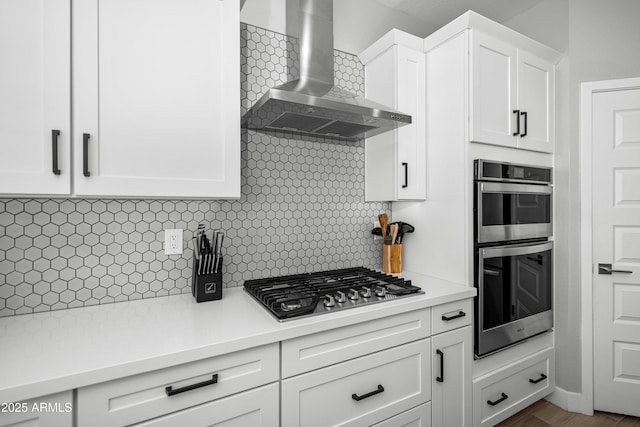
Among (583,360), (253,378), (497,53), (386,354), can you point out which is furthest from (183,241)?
(583,360)

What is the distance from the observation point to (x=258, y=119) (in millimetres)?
1664

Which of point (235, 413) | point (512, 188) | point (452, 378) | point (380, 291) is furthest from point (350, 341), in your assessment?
point (512, 188)

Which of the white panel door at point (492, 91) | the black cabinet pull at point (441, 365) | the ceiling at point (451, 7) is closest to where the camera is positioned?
the black cabinet pull at point (441, 365)

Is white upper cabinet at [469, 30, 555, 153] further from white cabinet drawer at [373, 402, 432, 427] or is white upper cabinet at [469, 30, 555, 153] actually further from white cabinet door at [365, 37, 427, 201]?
white cabinet drawer at [373, 402, 432, 427]

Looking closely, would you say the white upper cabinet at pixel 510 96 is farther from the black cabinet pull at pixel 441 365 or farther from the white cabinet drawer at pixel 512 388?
the white cabinet drawer at pixel 512 388

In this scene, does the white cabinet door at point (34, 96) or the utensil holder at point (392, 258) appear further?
the utensil holder at point (392, 258)

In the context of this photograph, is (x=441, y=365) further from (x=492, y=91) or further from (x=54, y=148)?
(x=54, y=148)

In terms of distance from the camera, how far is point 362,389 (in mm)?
1402

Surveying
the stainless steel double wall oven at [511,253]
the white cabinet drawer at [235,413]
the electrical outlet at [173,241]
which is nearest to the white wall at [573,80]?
the stainless steel double wall oven at [511,253]

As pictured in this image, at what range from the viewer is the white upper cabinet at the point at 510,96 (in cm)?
184

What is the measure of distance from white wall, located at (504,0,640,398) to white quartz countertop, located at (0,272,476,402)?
1266mm

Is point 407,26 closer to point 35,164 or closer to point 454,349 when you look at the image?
point 454,349

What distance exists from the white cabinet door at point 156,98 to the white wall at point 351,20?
0.50 metres

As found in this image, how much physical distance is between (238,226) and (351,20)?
1.63 m
